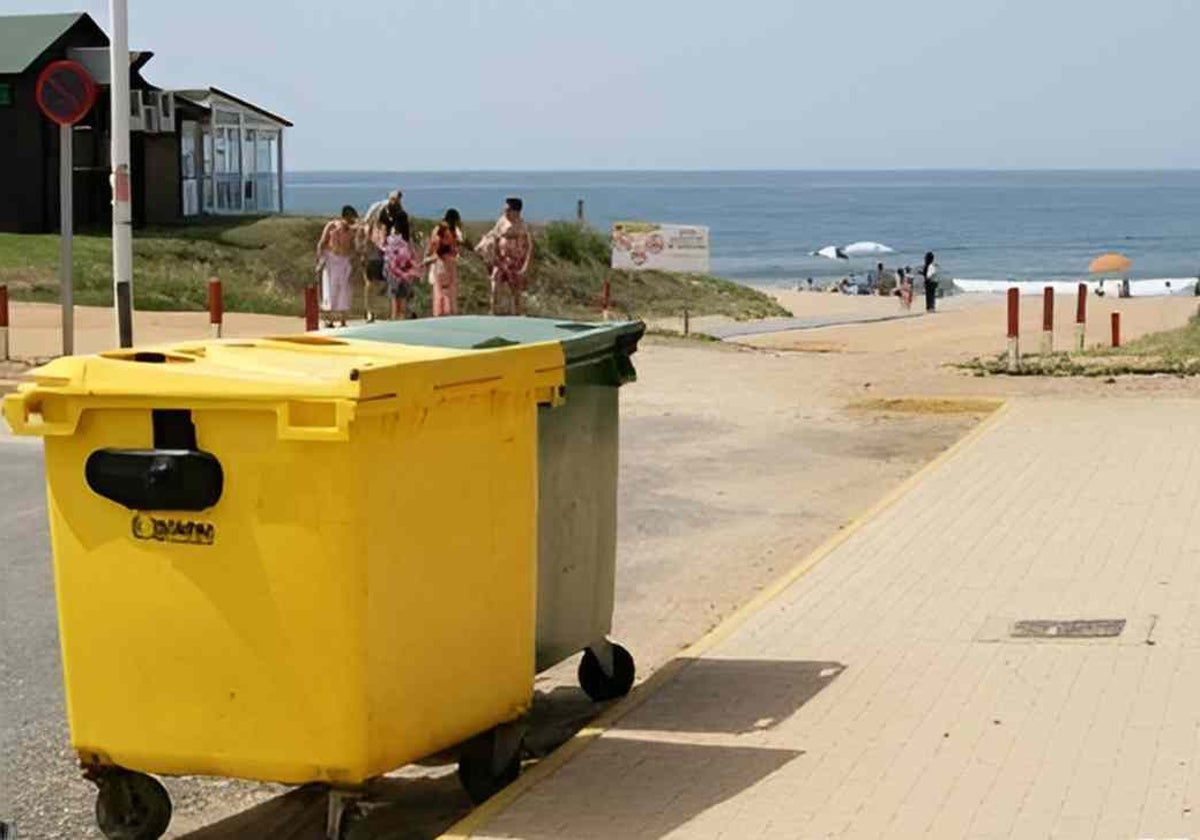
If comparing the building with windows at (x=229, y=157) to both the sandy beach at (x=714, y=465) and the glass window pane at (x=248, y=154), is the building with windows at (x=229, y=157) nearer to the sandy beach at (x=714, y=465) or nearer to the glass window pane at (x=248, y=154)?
the glass window pane at (x=248, y=154)

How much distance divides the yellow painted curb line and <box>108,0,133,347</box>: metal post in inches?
283

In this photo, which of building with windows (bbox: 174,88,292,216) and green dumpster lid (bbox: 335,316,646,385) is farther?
building with windows (bbox: 174,88,292,216)

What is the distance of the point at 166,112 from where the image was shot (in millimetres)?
41812

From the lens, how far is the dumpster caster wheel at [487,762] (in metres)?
7.05

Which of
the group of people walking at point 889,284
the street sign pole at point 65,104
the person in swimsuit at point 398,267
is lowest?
the group of people walking at point 889,284

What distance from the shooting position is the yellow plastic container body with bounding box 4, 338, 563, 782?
20.2 ft

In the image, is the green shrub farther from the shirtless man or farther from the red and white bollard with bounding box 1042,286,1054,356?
the red and white bollard with bounding box 1042,286,1054,356

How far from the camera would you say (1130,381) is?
19.7 metres

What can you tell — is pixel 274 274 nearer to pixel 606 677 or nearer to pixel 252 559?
pixel 606 677

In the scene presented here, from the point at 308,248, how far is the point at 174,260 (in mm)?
4182

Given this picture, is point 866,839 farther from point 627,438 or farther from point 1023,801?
point 627,438

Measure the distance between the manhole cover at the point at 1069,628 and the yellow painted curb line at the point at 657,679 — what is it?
1.20m

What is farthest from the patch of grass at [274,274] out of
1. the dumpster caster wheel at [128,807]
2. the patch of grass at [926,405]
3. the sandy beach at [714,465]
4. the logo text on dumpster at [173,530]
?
the logo text on dumpster at [173,530]

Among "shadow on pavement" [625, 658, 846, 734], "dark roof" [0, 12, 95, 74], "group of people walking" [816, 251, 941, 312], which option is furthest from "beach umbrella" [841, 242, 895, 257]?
"shadow on pavement" [625, 658, 846, 734]
